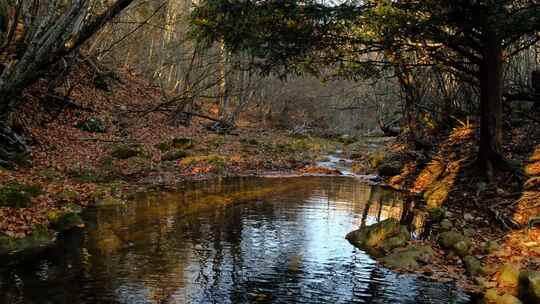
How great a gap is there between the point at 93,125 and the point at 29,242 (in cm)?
1252

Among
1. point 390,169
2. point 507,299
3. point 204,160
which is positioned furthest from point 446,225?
point 204,160

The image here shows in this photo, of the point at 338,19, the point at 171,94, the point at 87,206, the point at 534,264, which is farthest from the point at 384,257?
the point at 171,94

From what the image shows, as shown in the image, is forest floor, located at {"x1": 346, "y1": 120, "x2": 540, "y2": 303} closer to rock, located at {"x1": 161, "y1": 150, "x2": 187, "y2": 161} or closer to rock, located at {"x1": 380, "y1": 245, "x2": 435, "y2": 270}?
rock, located at {"x1": 380, "y1": 245, "x2": 435, "y2": 270}

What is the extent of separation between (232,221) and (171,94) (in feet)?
83.6

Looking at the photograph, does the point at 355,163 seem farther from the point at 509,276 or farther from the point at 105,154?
the point at 509,276

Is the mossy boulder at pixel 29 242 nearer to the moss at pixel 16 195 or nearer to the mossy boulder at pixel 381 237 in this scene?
the moss at pixel 16 195

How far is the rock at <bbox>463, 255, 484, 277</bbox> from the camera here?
7805mm

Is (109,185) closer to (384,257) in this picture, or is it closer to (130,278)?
(130,278)

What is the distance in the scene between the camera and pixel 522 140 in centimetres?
1365

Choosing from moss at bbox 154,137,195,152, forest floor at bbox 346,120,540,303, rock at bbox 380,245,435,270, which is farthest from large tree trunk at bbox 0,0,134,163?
moss at bbox 154,137,195,152

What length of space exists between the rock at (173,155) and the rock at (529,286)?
49.2 ft

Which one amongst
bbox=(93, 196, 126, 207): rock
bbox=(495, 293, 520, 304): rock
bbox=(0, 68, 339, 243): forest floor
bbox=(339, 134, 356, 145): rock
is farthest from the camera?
bbox=(339, 134, 356, 145): rock

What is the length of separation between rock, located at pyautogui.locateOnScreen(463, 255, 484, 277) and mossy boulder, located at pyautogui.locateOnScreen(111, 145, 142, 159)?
13.3 m

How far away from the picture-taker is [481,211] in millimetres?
10828
